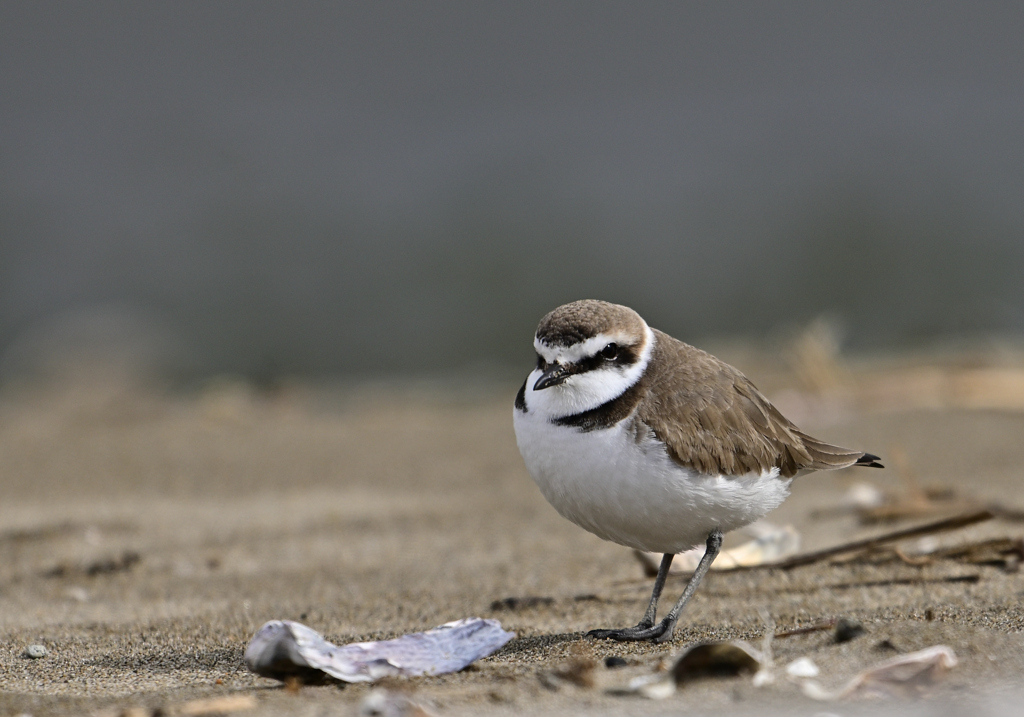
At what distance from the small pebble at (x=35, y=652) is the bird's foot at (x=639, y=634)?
1527 mm

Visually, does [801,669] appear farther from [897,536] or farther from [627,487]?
[897,536]

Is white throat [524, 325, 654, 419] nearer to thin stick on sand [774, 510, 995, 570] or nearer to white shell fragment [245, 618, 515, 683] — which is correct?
white shell fragment [245, 618, 515, 683]

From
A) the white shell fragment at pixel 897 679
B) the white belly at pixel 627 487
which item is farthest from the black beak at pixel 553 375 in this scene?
the white shell fragment at pixel 897 679

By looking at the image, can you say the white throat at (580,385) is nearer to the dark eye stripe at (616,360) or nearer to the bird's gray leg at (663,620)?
the dark eye stripe at (616,360)

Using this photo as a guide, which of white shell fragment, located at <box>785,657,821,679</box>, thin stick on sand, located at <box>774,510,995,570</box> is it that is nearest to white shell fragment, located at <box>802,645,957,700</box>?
white shell fragment, located at <box>785,657,821,679</box>

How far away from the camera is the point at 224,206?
48.3 ft

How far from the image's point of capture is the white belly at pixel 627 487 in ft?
10.4

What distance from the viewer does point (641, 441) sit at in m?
3.18

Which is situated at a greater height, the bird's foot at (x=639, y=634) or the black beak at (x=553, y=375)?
the black beak at (x=553, y=375)

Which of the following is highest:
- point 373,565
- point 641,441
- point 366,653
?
point 641,441

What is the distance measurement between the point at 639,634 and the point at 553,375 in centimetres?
75

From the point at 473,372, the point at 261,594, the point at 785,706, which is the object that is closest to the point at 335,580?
the point at 261,594

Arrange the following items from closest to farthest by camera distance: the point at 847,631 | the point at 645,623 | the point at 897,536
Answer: the point at 847,631
the point at 645,623
the point at 897,536

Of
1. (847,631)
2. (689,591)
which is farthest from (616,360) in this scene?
(847,631)
